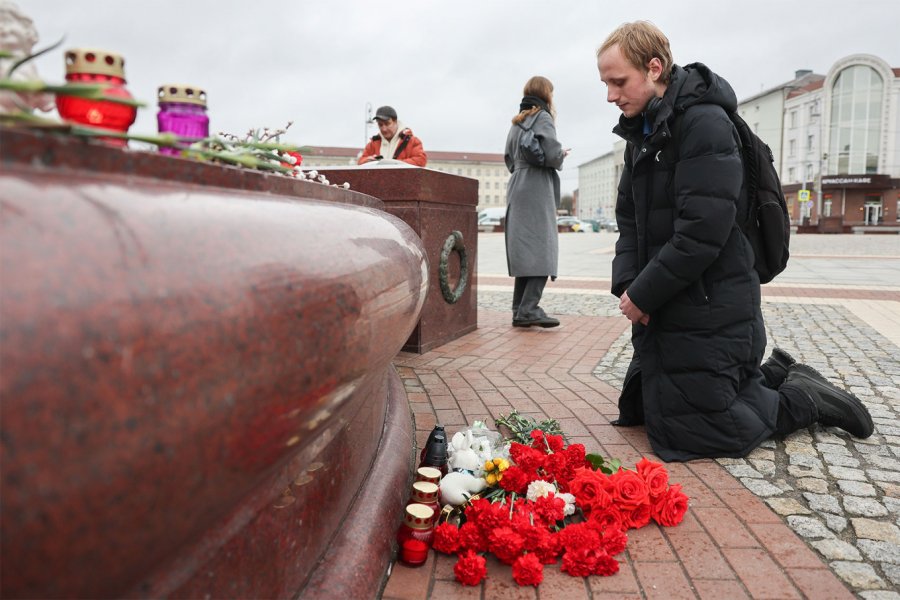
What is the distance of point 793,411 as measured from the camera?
9.62 feet

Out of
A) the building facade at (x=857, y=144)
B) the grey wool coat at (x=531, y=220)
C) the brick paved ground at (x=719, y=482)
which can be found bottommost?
the brick paved ground at (x=719, y=482)

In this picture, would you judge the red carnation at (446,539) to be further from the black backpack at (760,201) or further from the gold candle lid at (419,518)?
the black backpack at (760,201)

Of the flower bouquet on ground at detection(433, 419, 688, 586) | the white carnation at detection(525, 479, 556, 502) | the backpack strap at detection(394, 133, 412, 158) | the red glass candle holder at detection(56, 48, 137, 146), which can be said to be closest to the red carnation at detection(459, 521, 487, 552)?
the flower bouquet on ground at detection(433, 419, 688, 586)

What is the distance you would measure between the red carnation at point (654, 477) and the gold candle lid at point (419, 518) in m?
0.71

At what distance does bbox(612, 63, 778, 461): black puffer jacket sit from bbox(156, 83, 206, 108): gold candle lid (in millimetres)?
1783

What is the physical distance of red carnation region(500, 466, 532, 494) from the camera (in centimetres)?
220

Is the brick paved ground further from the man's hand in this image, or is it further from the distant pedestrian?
the man's hand

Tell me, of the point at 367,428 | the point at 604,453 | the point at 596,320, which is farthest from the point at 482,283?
the point at 367,428

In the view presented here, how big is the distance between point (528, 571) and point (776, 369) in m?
1.97

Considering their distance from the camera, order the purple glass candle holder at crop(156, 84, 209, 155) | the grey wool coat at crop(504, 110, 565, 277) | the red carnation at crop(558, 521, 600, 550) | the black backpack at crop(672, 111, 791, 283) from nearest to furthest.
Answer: the purple glass candle holder at crop(156, 84, 209, 155), the red carnation at crop(558, 521, 600, 550), the black backpack at crop(672, 111, 791, 283), the grey wool coat at crop(504, 110, 565, 277)

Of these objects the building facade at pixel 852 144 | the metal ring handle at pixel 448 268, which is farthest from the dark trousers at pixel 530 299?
the building facade at pixel 852 144

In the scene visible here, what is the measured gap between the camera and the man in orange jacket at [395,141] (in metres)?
6.15

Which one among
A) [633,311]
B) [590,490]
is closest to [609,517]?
[590,490]

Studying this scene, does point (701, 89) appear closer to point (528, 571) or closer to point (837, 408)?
Answer: point (837, 408)
